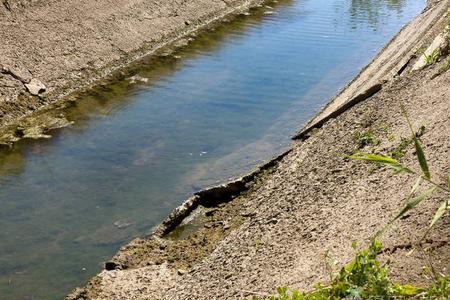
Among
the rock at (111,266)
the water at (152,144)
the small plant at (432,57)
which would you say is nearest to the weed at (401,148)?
the water at (152,144)

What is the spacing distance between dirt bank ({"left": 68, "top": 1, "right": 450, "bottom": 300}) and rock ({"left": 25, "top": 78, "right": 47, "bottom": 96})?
631 centimetres

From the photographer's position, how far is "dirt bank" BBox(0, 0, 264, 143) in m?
14.0

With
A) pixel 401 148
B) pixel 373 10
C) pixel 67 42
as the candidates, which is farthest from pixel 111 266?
pixel 373 10

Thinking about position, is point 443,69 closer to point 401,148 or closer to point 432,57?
point 432,57

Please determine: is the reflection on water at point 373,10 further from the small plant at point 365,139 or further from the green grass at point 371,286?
the green grass at point 371,286

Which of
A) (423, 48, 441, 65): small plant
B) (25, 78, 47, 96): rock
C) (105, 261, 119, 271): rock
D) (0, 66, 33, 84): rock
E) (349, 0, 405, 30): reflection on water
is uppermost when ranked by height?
(0, 66, 33, 84): rock

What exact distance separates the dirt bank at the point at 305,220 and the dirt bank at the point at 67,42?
17.9ft

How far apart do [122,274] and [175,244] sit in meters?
1.00

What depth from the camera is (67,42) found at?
53.2 feet

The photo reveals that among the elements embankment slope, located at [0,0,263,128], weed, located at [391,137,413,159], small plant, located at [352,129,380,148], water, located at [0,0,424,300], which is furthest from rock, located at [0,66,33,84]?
weed, located at [391,137,413,159]

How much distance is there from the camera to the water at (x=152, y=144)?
28.4 ft

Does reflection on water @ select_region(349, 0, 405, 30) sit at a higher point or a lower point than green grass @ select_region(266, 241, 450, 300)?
lower

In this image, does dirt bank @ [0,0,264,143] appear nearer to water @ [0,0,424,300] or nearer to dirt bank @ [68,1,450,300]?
water @ [0,0,424,300]

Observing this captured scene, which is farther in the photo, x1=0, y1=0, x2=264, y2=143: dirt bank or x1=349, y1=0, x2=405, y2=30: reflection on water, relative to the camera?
x1=349, y1=0, x2=405, y2=30: reflection on water
